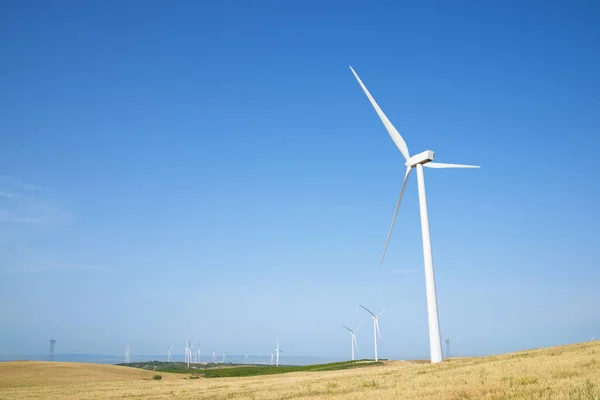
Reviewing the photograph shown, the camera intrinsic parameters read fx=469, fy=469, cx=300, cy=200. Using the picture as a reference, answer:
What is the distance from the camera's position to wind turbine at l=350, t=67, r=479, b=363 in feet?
116

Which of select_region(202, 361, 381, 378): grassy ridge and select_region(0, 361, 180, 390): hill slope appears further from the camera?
select_region(202, 361, 381, 378): grassy ridge

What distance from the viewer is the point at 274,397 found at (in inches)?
902

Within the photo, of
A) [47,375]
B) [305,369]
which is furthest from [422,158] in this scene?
[305,369]

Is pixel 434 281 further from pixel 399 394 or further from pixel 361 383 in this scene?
pixel 399 394

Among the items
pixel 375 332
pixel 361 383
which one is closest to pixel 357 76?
pixel 361 383

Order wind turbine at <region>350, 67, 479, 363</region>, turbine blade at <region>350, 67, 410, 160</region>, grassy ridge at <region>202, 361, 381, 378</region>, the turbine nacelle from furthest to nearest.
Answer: grassy ridge at <region>202, 361, 381, 378</region>
turbine blade at <region>350, 67, 410, 160</region>
the turbine nacelle
wind turbine at <region>350, 67, 479, 363</region>

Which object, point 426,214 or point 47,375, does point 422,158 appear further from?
point 47,375

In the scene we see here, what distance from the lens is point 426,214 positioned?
40.0m

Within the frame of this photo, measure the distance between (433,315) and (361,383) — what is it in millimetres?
12653

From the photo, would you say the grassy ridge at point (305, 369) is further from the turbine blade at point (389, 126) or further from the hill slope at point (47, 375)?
the turbine blade at point (389, 126)

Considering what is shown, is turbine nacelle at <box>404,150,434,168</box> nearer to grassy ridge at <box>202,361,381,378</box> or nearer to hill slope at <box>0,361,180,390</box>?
grassy ridge at <box>202,361,381,378</box>

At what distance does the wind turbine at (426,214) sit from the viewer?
35438 mm

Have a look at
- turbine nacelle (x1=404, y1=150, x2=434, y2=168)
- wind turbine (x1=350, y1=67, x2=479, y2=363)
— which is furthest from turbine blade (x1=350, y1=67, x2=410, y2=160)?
turbine nacelle (x1=404, y1=150, x2=434, y2=168)

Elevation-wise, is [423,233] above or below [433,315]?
above
